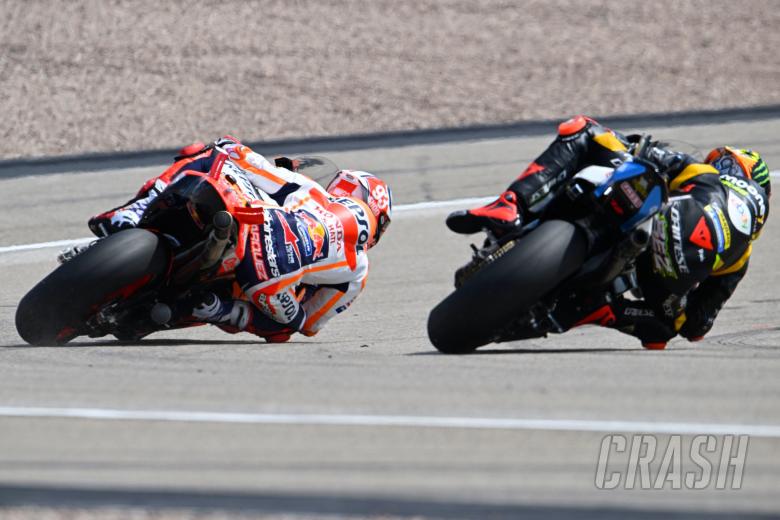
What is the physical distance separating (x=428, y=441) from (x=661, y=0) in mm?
13436

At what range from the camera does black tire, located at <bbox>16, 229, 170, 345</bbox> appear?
592cm

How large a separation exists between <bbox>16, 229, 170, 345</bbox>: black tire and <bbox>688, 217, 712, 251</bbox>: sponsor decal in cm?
250

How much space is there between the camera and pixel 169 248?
6.26 meters

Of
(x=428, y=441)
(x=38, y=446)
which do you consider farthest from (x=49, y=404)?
(x=428, y=441)

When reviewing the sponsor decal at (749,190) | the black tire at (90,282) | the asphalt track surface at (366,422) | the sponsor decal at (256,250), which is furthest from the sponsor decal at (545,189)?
the black tire at (90,282)

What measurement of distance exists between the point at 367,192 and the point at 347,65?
722cm

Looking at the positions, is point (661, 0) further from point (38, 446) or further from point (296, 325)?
point (38, 446)

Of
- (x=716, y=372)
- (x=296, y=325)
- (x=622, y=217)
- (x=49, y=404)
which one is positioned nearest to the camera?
(x=49, y=404)

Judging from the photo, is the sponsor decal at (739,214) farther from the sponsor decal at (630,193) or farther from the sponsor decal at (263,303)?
the sponsor decal at (263,303)

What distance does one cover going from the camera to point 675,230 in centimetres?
632

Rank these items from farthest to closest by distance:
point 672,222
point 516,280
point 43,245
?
point 43,245 → point 672,222 → point 516,280

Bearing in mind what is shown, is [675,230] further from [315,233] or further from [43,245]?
[43,245]

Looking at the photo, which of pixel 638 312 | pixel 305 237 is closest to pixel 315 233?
pixel 305 237

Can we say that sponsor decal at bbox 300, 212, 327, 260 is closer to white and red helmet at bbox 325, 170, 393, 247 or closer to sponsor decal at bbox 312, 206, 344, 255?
sponsor decal at bbox 312, 206, 344, 255
